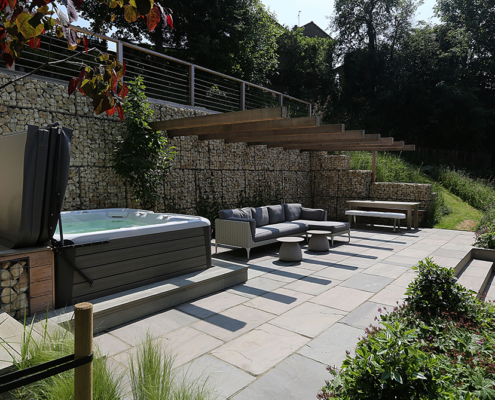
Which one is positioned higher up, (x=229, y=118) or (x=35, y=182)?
(x=229, y=118)

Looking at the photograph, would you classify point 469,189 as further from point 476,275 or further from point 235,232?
point 235,232

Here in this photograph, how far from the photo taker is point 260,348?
9.41ft

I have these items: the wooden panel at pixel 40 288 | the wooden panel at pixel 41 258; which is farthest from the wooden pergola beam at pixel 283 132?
the wooden panel at pixel 40 288

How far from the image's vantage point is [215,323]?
11.1 feet

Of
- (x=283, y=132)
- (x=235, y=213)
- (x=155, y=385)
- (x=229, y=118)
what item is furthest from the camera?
(x=283, y=132)

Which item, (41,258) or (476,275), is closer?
(41,258)

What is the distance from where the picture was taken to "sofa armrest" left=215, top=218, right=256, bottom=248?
6020 millimetres

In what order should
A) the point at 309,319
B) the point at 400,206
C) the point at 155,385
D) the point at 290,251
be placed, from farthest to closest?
the point at 400,206 < the point at 290,251 < the point at 309,319 < the point at 155,385

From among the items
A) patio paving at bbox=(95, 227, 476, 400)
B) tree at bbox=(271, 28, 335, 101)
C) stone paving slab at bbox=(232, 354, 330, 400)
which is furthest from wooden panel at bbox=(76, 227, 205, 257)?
tree at bbox=(271, 28, 335, 101)

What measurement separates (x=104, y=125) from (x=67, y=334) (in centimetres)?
476

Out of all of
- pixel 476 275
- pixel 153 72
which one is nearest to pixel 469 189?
pixel 476 275

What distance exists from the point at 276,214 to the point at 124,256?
14.3 feet

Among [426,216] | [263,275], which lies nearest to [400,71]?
[426,216]

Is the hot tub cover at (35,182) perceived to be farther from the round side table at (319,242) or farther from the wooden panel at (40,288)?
the round side table at (319,242)
